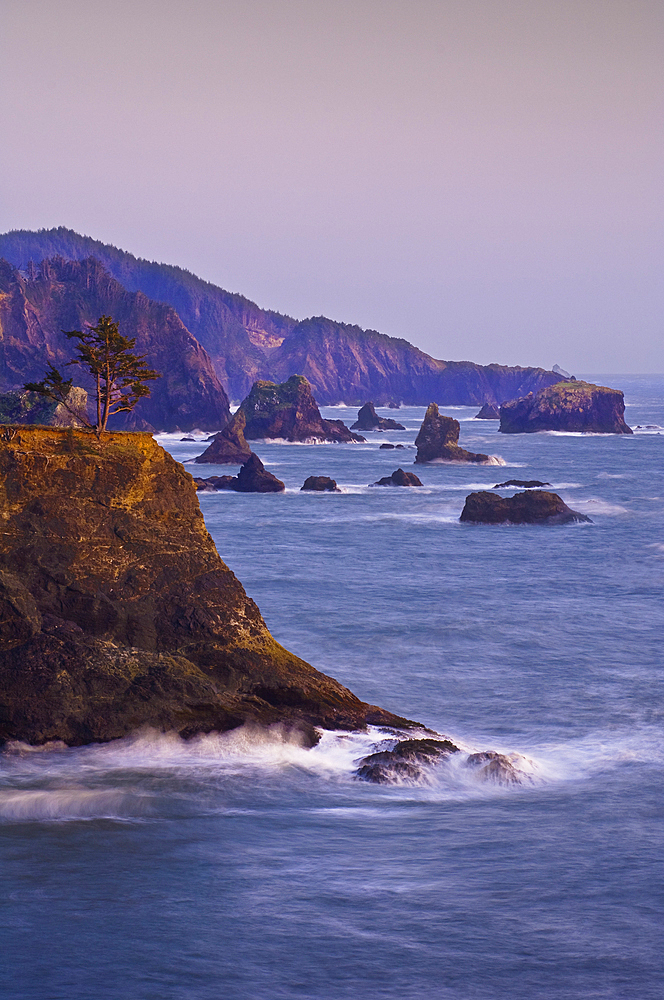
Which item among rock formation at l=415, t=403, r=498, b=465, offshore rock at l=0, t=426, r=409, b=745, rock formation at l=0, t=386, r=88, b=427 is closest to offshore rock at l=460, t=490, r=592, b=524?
offshore rock at l=0, t=426, r=409, b=745

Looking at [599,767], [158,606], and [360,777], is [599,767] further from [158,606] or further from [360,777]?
[158,606]

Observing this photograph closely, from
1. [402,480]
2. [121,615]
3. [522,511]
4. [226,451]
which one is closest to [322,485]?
[402,480]

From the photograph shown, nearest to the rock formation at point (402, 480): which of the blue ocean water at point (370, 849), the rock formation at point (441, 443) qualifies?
the rock formation at point (441, 443)

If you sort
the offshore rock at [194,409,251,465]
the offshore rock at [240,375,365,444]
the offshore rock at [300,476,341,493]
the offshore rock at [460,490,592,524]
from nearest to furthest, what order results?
the offshore rock at [460,490,592,524] < the offshore rock at [300,476,341,493] < the offshore rock at [194,409,251,465] < the offshore rock at [240,375,365,444]

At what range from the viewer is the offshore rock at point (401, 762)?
2702 centimetres

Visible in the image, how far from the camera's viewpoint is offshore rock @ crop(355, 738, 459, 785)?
1064 inches

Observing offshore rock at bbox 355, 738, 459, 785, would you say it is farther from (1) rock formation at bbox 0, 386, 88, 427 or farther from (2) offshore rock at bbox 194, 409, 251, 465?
(2) offshore rock at bbox 194, 409, 251, 465

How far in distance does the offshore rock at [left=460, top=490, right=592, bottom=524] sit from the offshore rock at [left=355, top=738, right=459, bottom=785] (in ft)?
182

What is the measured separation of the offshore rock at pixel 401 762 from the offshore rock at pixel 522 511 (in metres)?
55.3

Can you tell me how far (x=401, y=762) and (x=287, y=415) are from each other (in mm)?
168613

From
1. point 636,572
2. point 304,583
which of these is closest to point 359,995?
point 304,583

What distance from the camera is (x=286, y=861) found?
23.2 metres

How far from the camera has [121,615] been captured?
30625mm

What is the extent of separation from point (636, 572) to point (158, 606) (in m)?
40.0
